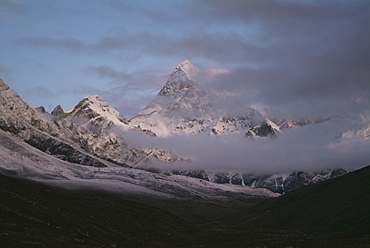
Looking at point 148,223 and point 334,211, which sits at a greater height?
point 334,211

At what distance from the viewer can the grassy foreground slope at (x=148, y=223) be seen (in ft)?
301

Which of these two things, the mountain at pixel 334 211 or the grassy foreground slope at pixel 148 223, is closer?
the grassy foreground slope at pixel 148 223

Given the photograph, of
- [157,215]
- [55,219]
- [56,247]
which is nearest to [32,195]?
[55,219]

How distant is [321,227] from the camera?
14362 centimetres

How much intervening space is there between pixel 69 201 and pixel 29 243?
74770 millimetres

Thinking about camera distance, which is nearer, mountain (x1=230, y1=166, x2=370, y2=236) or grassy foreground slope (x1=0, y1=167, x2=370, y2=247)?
grassy foreground slope (x1=0, y1=167, x2=370, y2=247)

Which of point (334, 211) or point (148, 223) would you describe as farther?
point (148, 223)

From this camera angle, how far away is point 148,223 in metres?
172

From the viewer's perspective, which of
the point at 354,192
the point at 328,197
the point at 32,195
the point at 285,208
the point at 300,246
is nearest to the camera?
the point at 300,246

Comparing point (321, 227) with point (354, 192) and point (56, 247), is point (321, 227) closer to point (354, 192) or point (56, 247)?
point (354, 192)

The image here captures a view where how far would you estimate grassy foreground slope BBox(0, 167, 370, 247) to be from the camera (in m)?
91.8

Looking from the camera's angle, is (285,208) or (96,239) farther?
(285,208)

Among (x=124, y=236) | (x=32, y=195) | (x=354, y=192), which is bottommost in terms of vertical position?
(x=124, y=236)

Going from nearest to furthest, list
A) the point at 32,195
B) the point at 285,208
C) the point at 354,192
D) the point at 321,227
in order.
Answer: the point at 32,195 → the point at 321,227 → the point at 354,192 → the point at 285,208
